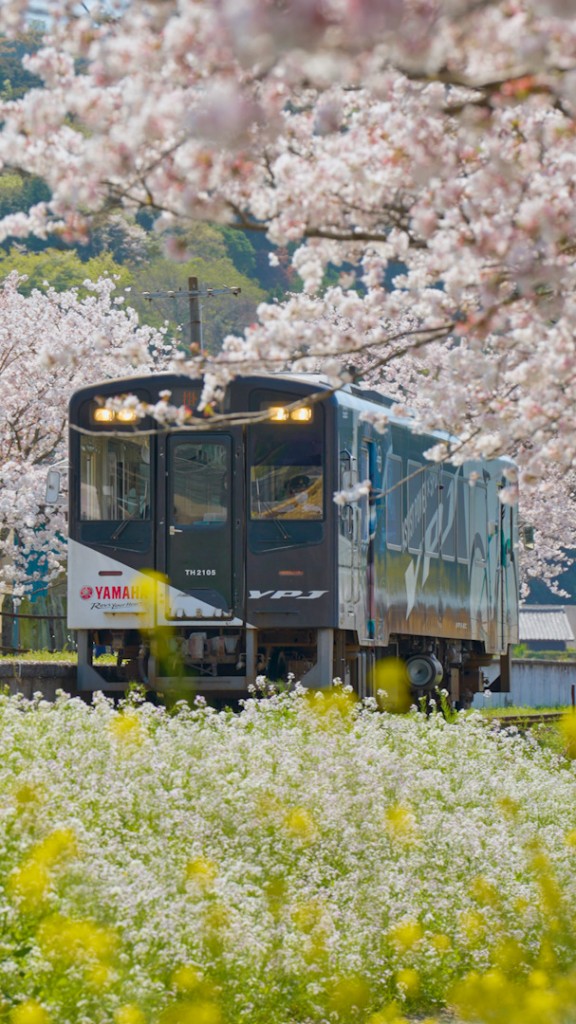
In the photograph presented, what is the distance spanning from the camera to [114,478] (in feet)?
51.6

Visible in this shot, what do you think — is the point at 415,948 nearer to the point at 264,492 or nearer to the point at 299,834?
the point at 299,834

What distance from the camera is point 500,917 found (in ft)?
23.2

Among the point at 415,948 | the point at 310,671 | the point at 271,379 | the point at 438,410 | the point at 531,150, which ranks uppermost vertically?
the point at 271,379

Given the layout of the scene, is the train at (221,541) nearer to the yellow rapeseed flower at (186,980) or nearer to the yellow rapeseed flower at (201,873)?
the yellow rapeseed flower at (201,873)

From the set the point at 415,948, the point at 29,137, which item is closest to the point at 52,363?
the point at 29,137

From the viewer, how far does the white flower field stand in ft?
18.4

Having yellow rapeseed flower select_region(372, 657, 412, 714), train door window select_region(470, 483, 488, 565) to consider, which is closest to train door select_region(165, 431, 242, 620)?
yellow rapeseed flower select_region(372, 657, 412, 714)

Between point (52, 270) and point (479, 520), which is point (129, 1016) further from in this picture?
point (52, 270)

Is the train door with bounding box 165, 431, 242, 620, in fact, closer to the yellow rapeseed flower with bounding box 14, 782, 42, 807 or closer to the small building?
the yellow rapeseed flower with bounding box 14, 782, 42, 807

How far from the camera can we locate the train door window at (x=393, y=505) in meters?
16.9

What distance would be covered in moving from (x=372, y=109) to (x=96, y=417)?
10.1 m

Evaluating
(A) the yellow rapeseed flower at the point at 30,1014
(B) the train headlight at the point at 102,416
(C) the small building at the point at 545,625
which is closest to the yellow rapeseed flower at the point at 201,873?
(A) the yellow rapeseed flower at the point at 30,1014

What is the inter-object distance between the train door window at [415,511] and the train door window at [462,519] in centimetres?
154

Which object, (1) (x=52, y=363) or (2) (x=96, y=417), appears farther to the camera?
(2) (x=96, y=417)
